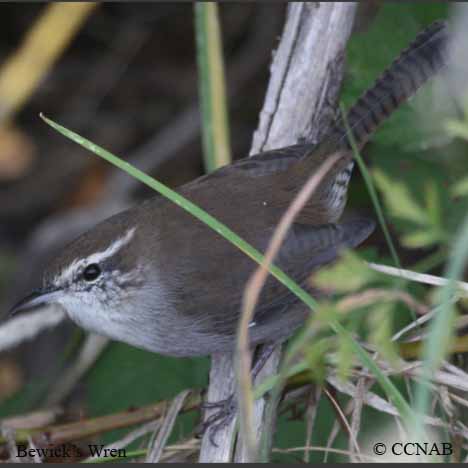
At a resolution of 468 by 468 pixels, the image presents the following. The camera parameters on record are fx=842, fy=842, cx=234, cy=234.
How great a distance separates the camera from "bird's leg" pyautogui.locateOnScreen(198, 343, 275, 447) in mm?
3010

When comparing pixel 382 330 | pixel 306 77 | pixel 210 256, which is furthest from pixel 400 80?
pixel 382 330

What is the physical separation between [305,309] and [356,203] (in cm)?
163

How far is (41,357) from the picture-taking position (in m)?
5.75

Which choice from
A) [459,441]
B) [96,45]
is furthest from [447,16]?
[96,45]

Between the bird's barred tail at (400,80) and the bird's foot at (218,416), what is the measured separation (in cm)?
114

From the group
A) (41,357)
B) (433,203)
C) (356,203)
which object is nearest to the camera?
(433,203)

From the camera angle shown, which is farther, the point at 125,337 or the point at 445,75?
the point at 445,75

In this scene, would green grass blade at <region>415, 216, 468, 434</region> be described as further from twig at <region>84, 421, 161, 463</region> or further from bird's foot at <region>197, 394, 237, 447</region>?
twig at <region>84, 421, 161, 463</region>

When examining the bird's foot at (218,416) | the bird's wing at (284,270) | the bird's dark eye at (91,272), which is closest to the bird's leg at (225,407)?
the bird's foot at (218,416)

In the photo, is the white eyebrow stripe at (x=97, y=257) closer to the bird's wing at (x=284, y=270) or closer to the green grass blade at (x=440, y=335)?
the bird's wing at (x=284, y=270)

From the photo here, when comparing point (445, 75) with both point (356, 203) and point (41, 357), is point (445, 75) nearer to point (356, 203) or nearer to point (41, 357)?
point (356, 203)

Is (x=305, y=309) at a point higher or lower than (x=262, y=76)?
lower

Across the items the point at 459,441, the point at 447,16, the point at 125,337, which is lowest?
the point at 459,441

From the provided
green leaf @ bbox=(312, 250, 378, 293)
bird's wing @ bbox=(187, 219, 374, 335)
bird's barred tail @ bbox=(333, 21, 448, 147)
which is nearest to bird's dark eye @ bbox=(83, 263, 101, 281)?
bird's wing @ bbox=(187, 219, 374, 335)
